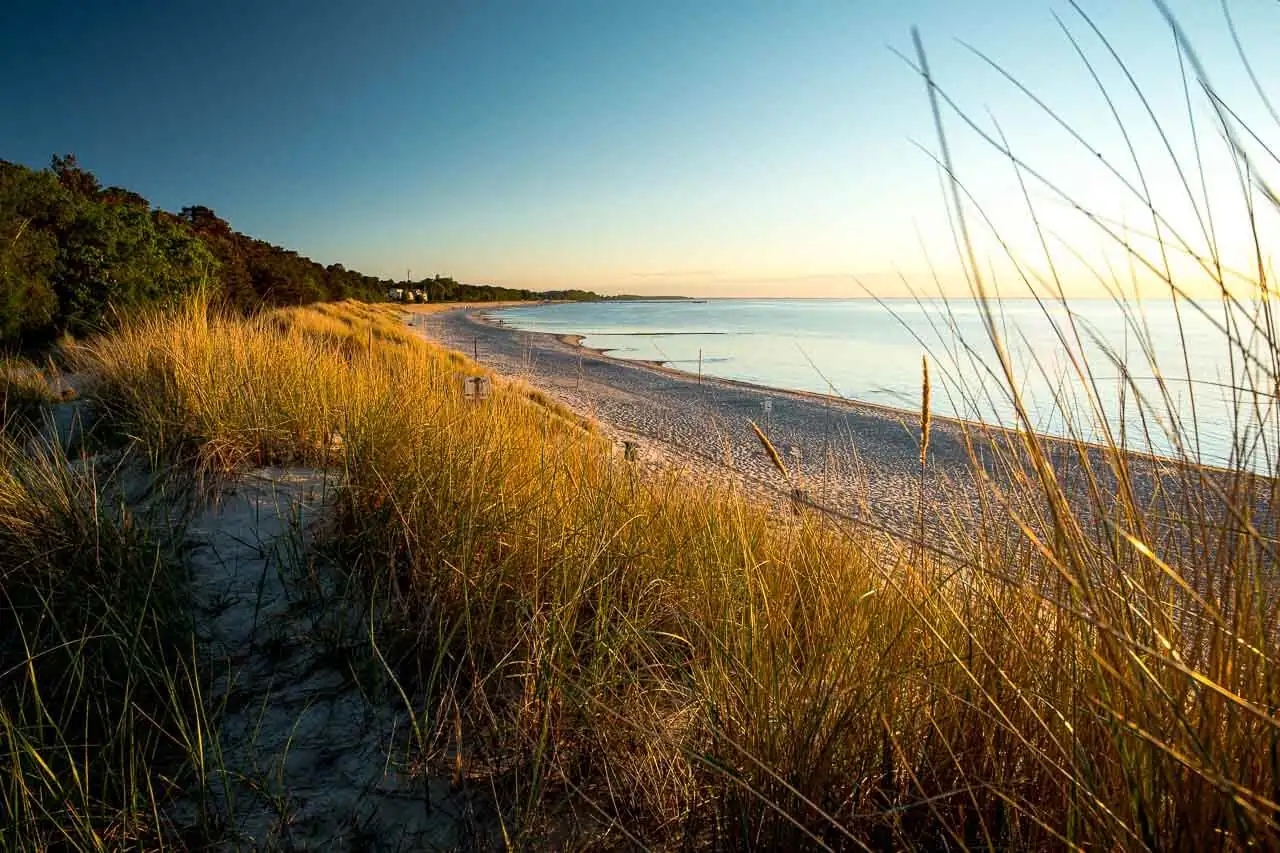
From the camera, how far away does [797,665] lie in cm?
178

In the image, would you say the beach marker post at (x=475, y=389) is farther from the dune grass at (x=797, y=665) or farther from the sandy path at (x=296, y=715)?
the sandy path at (x=296, y=715)

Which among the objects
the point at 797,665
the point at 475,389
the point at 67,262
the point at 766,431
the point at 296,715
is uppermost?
the point at 67,262

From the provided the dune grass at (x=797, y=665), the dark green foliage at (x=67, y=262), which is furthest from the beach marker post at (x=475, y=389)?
the dark green foliage at (x=67, y=262)

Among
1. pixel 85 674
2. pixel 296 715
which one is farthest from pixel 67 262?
pixel 296 715

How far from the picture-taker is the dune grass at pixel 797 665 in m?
0.89

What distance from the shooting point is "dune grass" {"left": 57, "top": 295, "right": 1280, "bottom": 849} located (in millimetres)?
893

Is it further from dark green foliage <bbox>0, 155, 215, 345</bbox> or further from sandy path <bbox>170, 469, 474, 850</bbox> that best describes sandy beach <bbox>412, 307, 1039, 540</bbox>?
dark green foliage <bbox>0, 155, 215, 345</bbox>

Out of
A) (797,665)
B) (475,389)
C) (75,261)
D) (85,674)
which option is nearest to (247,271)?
(75,261)

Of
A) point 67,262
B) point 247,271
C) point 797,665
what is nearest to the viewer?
point 797,665

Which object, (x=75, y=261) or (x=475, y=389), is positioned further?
(x=75, y=261)

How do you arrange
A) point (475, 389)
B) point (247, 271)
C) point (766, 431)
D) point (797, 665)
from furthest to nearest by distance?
1. point (247, 271)
2. point (766, 431)
3. point (475, 389)
4. point (797, 665)

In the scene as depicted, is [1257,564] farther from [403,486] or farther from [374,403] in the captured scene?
[374,403]

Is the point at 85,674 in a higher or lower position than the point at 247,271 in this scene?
lower

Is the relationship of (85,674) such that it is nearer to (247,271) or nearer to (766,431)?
(766,431)
